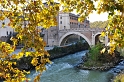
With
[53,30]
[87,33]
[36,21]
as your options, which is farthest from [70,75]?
[53,30]

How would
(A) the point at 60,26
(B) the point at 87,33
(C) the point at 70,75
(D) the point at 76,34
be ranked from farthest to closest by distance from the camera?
(A) the point at 60,26 < (D) the point at 76,34 < (B) the point at 87,33 < (C) the point at 70,75

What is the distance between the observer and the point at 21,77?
134 inches

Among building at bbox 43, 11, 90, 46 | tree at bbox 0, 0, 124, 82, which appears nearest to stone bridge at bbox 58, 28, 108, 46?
building at bbox 43, 11, 90, 46

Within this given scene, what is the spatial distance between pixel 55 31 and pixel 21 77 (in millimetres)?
39238

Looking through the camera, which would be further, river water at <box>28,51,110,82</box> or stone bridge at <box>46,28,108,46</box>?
stone bridge at <box>46,28,108,46</box>

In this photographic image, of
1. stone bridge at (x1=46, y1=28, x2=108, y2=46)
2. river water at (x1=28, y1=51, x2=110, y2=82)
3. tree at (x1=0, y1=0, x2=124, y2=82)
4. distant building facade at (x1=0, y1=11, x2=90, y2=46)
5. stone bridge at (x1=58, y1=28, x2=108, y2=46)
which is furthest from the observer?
stone bridge at (x1=46, y1=28, x2=108, y2=46)

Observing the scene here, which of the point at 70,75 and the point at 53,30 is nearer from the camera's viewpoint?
the point at 70,75

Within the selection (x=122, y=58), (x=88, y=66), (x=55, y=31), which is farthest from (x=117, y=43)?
(x=55, y=31)

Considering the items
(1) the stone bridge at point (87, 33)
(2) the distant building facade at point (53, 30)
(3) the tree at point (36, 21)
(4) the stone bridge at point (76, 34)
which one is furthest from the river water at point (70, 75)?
(3) the tree at point (36, 21)

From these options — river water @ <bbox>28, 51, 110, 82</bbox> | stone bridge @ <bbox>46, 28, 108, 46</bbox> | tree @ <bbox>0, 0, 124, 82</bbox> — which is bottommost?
river water @ <bbox>28, 51, 110, 82</bbox>

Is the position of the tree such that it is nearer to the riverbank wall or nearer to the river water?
the river water

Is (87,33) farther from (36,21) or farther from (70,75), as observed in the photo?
(36,21)

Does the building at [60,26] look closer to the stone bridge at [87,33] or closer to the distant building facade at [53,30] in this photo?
the distant building facade at [53,30]

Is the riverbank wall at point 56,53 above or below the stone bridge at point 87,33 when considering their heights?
below
